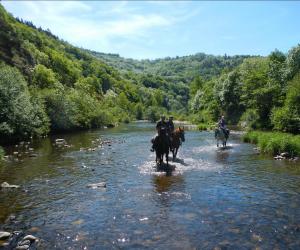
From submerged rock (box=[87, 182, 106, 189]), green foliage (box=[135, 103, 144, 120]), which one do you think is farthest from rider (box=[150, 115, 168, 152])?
green foliage (box=[135, 103, 144, 120])

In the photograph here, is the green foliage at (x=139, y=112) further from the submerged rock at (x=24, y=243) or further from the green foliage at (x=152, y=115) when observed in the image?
the submerged rock at (x=24, y=243)

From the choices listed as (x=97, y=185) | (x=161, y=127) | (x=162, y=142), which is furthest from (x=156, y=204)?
(x=161, y=127)

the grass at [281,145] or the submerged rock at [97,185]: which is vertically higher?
the grass at [281,145]

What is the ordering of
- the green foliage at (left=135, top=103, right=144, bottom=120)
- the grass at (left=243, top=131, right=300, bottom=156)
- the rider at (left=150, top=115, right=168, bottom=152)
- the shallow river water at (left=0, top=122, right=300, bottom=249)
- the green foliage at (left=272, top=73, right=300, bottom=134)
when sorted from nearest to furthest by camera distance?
the shallow river water at (left=0, top=122, right=300, bottom=249) < the rider at (left=150, top=115, right=168, bottom=152) < the grass at (left=243, top=131, right=300, bottom=156) < the green foliage at (left=272, top=73, right=300, bottom=134) < the green foliage at (left=135, top=103, right=144, bottom=120)

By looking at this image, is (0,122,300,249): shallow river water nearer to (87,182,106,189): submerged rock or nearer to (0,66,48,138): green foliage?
(87,182,106,189): submerged rock

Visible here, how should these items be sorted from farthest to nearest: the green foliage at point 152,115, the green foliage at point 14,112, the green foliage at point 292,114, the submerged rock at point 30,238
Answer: the green foliage at point 152,115, the green foliage at point 292,114, the green foliage at point 14,112, the submerged rock at point 30,238

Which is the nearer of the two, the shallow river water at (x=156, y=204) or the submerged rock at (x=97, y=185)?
the shallow river water at (x=156, y=204)

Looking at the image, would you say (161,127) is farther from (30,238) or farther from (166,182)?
(30,238)

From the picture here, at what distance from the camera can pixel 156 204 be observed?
57.9 feet

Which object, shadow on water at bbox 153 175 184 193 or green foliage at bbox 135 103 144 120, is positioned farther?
green foliage at bbox 135 103 144 120

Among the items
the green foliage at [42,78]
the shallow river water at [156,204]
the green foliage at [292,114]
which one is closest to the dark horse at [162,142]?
the shallow river water at [156,204]

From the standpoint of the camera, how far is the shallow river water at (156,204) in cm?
1337

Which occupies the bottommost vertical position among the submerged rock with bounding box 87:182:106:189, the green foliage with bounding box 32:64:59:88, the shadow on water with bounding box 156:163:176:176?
the submerged rock with bounding box 87:182:106:189

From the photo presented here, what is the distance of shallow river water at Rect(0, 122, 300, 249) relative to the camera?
1337cm
